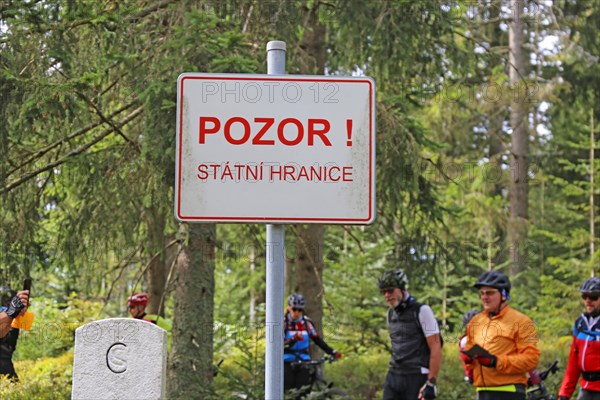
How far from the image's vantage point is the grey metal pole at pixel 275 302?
3.33 meters

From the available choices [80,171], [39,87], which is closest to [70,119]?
[39,87]

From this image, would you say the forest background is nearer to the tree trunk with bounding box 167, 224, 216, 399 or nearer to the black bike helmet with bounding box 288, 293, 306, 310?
the tree trunk with bounding box 167, 224, 216, 399

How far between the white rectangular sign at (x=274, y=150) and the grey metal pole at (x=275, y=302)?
0.08 metres

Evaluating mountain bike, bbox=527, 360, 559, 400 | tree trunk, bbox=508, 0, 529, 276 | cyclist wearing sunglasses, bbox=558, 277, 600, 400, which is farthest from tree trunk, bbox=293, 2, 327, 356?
tree trunk, bbox=508, 0, 529, 276

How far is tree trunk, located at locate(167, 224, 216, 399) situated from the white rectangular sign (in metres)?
6.70

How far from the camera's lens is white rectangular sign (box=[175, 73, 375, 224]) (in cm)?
337

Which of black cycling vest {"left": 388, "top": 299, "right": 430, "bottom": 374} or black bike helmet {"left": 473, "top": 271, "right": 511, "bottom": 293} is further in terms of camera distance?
black cycling vest {"left": 388, "top": 299, "right": 430, "bottom": 374}

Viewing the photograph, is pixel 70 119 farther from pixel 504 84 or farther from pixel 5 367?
pixel 504 84

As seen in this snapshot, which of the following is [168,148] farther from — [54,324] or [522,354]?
[54,324]

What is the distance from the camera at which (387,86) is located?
13.8 meters

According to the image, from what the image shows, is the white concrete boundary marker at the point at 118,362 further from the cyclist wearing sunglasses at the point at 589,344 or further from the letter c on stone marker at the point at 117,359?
the cyclist wearing sunglasses at the point at 589,344

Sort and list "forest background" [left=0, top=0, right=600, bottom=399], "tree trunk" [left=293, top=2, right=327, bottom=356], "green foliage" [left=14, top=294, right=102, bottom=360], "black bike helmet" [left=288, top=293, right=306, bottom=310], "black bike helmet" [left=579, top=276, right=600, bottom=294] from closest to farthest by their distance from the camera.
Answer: "black bike helmet" [left=579, top=276, right=600, bottom=294] < "forest background" [left=0, top=0, right=600, bottom=399] < "black bike helmet" [left=288, top=293, right=306, bottom=310] < "tree trunk" [left=293, top=2, right=327, bottom=356] < "green foliage" [left=14, top=294, right=102, bottom=360]

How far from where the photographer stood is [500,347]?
23.5ft

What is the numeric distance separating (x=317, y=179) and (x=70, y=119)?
587cm
